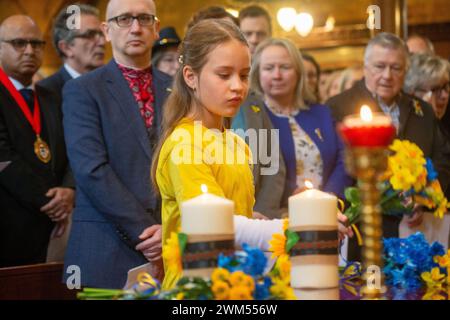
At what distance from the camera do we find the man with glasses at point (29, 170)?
4625mm

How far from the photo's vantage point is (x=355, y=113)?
530 cm

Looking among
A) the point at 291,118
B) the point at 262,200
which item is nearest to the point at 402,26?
the point at 291,118

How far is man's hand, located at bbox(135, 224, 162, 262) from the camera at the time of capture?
373cm

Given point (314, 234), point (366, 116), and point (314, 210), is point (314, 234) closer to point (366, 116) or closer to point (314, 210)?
point (314, 210)

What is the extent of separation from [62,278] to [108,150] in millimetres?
588

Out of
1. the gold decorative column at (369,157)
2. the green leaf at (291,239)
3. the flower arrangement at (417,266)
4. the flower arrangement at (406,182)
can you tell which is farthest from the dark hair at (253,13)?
the gold decorative column at (369,157)

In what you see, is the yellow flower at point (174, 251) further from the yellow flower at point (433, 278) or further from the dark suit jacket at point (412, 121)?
the dark suit jacket at point (412, 121)

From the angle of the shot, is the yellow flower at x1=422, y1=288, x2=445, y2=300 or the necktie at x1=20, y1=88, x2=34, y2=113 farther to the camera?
the necktie at x1=20, y1=88, x2=34, y2=113

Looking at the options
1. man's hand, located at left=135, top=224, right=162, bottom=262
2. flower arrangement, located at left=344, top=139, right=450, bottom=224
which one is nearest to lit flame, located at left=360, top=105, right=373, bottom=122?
flower arrangement, located at left=344, top=139, right=450, bottom=224

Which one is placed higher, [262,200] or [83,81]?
[83,81]

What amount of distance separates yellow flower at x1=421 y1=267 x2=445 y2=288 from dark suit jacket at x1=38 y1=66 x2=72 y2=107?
3244 millimetres

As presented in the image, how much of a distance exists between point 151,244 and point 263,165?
3.48 feet

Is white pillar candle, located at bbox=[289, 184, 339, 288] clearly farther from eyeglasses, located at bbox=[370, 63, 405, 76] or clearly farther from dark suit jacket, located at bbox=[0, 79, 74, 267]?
eyeglasses, located at bbox=[370, 63, 405, 76]
